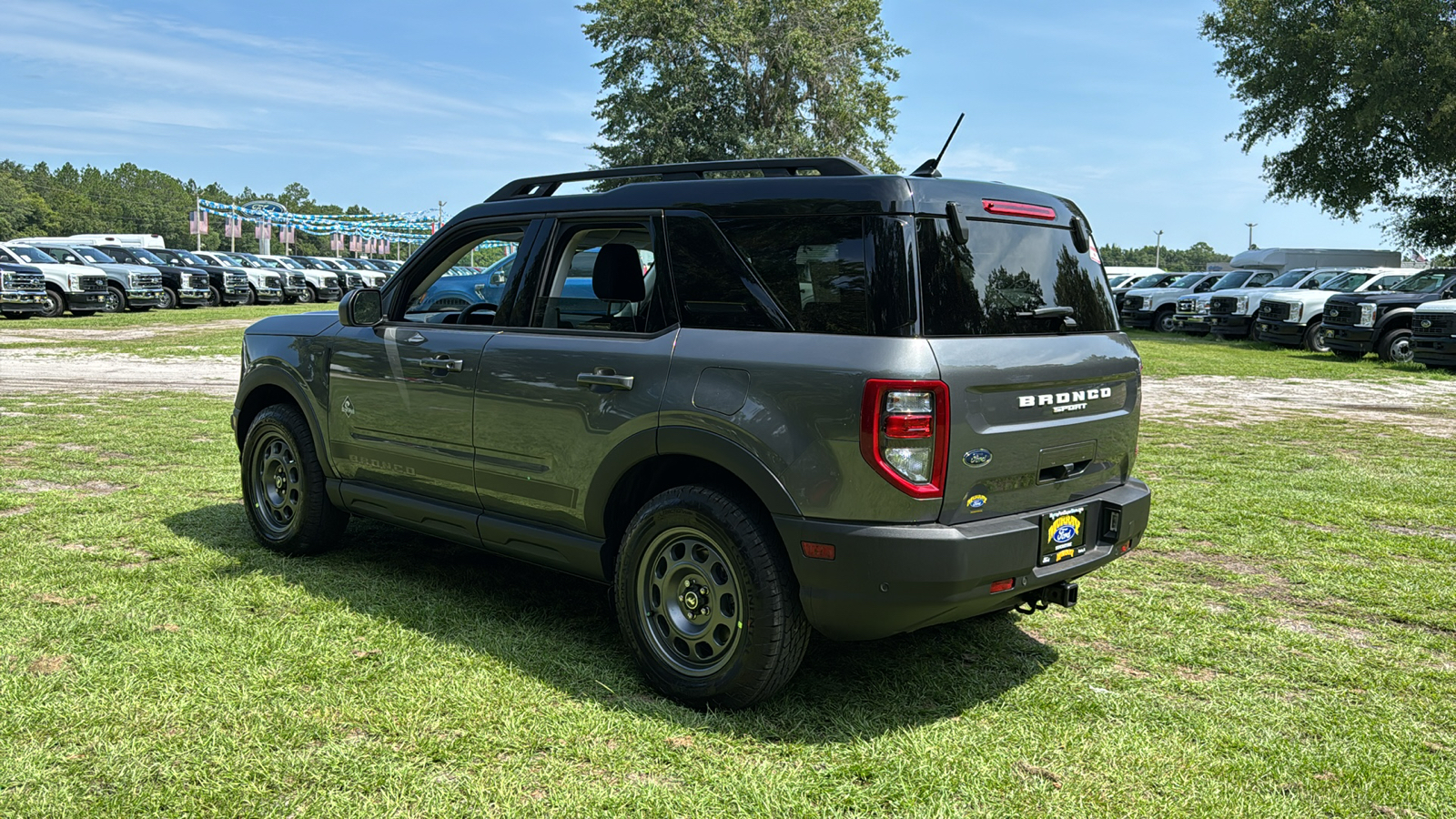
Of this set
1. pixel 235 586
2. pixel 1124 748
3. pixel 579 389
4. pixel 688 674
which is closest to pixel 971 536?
pixel 1124 748

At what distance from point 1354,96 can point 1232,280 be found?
26.8 ft

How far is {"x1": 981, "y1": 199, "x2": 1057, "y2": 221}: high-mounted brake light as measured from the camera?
386 cm

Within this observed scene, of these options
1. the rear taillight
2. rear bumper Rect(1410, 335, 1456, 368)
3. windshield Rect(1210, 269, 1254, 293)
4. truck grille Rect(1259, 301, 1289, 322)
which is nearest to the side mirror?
the rear taillight

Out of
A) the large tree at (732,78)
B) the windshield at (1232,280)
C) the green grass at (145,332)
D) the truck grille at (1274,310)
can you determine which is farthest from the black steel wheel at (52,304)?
the windshield at (1232,280)

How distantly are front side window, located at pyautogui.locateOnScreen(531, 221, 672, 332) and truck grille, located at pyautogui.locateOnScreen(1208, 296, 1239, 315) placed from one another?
1030 inches

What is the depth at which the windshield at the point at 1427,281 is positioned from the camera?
21219mm

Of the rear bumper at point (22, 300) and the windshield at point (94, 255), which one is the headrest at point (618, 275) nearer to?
the rear bumper at point (22, 300)

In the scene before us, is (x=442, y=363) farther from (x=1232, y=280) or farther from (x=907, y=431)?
(x=1232, y=280)

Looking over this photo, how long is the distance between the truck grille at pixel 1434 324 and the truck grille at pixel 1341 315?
1939 millimetres

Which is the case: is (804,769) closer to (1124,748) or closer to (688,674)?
(688,674)

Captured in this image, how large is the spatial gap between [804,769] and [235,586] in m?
3.07

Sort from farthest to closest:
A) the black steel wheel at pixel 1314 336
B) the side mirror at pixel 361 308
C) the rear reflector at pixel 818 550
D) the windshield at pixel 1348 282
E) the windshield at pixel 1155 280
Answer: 1. the windshield at pixel 1155 280
2. the windshield at pixel 1348 282
3. the black steel wheel at pixel 1314 336
4. the side mirror at pixel 361 308
5. the rear reflector at pixel 818 550

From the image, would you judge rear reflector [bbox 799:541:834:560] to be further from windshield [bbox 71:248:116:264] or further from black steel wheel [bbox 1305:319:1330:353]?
windshield [bbox 71:248:116:264]

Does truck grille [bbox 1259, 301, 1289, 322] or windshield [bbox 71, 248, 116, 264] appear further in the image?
windshield [bbox 71, 248, 116, 264]
